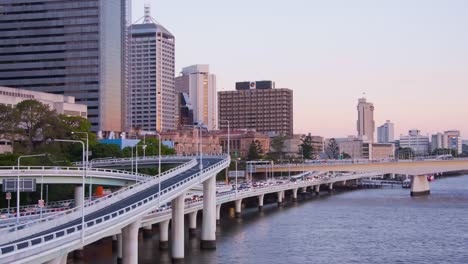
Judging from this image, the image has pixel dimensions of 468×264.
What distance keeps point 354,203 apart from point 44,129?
62.7 m

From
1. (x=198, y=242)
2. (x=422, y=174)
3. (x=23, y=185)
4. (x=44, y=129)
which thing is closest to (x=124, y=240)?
(x=23, y=185)

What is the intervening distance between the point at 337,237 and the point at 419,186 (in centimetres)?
8931

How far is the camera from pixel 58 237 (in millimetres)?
53125

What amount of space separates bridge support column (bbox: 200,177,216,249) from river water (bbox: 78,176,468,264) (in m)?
1.22

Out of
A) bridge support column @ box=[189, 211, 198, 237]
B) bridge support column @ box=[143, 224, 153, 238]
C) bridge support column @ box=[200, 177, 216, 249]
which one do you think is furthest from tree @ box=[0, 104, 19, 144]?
bridge support column @ box=[200, 177, 216, 249]

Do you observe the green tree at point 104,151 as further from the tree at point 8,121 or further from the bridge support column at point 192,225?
the bridge support column at point 192,225

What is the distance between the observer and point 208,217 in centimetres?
8675

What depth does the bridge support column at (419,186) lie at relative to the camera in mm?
181625

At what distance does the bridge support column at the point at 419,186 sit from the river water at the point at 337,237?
104 ft

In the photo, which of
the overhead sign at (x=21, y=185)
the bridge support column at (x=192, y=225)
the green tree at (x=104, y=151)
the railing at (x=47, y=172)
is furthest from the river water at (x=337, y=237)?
the green tree at (x=104, y=151)

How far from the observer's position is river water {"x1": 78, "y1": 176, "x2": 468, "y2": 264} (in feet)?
267

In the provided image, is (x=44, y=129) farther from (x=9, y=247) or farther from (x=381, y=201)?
(x=9, y=247)

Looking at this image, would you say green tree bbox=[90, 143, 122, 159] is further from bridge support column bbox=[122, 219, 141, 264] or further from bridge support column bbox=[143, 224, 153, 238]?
bridge support column bbox=[122, 219, 141, 264]

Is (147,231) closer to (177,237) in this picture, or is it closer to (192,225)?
(192,225)
